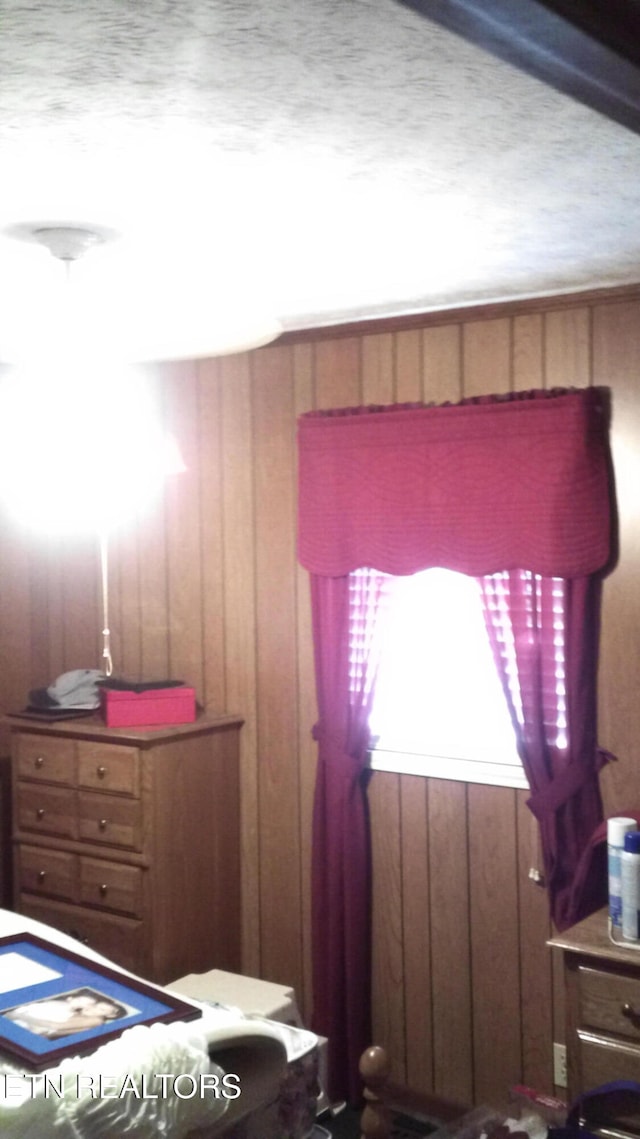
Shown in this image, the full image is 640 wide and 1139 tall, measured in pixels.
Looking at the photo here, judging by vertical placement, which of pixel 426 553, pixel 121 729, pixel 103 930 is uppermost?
pixel 426 553

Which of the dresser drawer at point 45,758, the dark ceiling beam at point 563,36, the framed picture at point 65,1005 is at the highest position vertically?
the dark ceiling beam at point 563,36

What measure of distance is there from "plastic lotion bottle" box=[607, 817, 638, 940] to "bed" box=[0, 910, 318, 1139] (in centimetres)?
101

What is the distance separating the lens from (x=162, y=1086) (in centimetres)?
143

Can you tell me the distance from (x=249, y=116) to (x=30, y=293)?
1321 millimetres

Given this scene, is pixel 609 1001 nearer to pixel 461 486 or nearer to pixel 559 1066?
pixel 559 1066

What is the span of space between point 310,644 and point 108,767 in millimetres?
716

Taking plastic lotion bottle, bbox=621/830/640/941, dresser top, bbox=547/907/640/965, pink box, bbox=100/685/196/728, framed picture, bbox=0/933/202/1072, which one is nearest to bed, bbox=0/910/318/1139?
framed picture, bbox=0/933/202/1072

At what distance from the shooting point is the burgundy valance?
9.22ft

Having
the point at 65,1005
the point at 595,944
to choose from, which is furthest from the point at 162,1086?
the point at 595,944

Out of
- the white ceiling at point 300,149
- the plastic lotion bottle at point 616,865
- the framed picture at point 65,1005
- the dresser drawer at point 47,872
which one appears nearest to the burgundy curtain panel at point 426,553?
the plastic lotion bottle at point 616,865

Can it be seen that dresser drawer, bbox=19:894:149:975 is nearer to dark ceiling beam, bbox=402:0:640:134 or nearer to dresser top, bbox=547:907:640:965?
dresser top, bbox=547:907:640:965

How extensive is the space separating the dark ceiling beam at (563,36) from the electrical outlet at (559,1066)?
7.80ft

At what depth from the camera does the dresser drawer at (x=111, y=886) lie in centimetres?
329

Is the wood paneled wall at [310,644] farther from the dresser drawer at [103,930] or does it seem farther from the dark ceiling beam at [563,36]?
the dark ceiling beam at [563,36]
